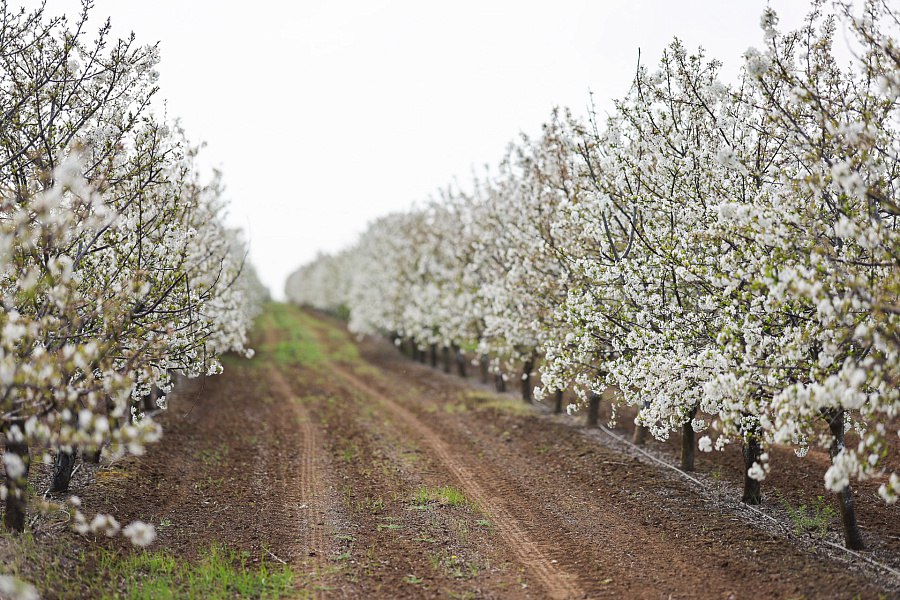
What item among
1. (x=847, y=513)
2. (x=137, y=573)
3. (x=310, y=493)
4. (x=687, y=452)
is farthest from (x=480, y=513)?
(x=847, y=513)

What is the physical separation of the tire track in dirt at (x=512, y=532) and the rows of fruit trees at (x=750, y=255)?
9.25 ft

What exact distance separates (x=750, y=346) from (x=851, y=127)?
3255 mm

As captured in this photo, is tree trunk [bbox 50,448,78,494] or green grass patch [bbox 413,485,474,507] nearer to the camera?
tree trunk [bbox 50,448,78,494]

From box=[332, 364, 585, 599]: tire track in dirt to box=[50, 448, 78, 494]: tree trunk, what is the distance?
28.0 ft

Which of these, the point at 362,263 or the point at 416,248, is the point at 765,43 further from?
the point at 362,263

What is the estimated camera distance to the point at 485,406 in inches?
1037

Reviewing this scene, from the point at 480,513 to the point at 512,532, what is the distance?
3.88 feet

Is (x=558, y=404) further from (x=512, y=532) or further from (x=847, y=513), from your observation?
(x=847, y=513)

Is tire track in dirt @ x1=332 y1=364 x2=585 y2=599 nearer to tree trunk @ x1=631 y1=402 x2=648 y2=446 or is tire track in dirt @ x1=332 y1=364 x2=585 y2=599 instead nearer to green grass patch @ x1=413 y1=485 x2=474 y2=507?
green grass patch @ x1=413 y1=485 x2=474 y2=507

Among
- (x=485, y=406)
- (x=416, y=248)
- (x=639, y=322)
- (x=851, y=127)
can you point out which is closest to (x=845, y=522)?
(x=639, y=322)

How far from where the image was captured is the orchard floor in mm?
9930

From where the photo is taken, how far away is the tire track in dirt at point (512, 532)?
9.93m

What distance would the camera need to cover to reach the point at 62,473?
41.7 ft

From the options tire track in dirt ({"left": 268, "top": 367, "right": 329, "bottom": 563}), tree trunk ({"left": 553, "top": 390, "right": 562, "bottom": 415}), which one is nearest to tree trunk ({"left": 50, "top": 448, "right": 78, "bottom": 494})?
tire track in dirt ({"left": 268, "top": 367, "right": 329, "bottom": 563})
